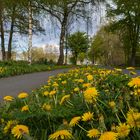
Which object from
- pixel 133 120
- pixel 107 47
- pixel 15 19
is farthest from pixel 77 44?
pixel 133 120

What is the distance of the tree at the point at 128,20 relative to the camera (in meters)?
48.6

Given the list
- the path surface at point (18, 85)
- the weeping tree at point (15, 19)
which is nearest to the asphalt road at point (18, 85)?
the path surface at point (18, 85)

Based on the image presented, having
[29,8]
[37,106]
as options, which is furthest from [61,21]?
[37,106]

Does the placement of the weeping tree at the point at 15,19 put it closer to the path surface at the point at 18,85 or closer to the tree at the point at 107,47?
the path surface at the point at 18,85

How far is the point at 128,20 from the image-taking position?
52.7 meters

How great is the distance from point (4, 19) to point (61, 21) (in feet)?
18.3

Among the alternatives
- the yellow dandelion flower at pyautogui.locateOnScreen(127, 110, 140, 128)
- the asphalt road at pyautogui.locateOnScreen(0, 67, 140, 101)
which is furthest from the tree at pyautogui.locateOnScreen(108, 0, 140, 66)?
the yellow dandelion flower at pyautogui.locateOnScreen(127, 110, 140, 128)

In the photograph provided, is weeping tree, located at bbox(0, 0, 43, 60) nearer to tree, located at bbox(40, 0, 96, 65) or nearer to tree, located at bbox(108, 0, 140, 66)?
tree, located at bbox(40, 0, 96, 65)

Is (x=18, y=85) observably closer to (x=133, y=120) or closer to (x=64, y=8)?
(x=133, y=120)

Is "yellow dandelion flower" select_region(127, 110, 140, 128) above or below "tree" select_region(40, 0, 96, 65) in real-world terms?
below

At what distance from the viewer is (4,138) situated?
3471mm

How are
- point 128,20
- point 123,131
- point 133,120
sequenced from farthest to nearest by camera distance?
1. point 128,20
2. point 133,120
3. point 123,131

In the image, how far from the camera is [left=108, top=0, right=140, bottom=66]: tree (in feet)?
159

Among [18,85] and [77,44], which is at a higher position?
[77,44]
